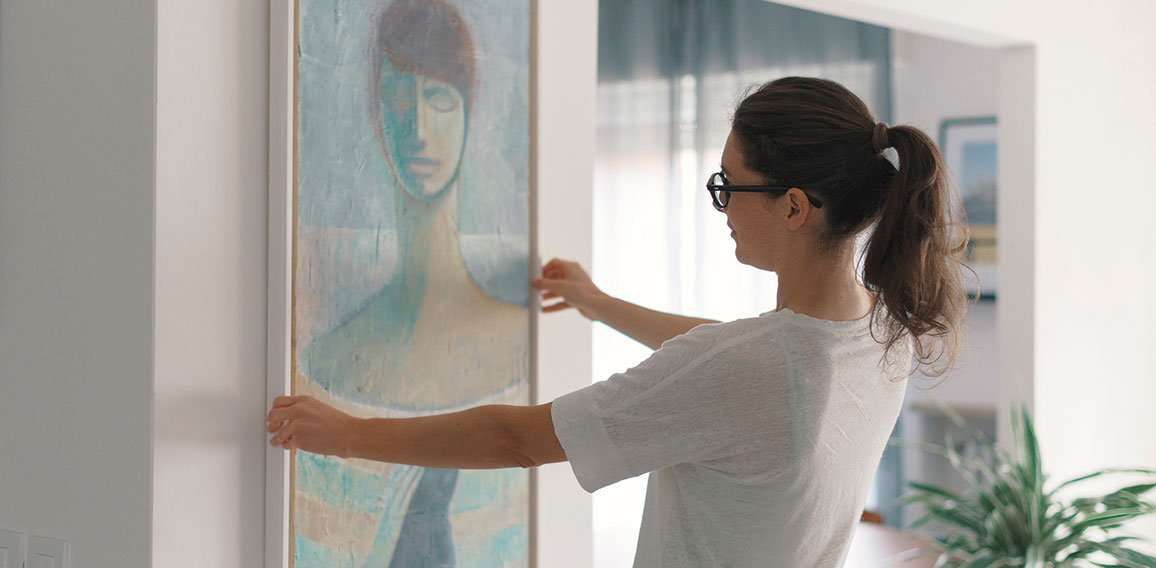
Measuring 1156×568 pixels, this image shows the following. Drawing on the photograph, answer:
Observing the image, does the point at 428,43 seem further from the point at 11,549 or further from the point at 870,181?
the point at 11,549

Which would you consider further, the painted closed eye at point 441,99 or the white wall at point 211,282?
the painted closed eye at point 441,99

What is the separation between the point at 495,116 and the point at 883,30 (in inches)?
114

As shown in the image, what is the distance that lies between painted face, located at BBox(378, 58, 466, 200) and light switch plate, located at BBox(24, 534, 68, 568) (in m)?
0.70

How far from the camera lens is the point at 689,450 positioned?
1.33 metres

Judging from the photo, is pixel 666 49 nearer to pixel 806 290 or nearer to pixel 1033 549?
pixel 1033 549

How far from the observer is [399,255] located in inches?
65.7

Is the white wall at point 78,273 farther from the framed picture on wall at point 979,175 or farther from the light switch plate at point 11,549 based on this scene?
the framed picture on wall at point 979,175

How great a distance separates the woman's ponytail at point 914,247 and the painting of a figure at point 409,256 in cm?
66

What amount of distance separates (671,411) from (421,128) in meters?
0.65

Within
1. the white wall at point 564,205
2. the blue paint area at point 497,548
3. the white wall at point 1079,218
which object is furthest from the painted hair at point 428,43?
the white wall at point 1079,218

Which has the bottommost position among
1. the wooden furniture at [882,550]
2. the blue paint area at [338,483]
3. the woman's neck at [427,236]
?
the wooden furniture at [882,550]

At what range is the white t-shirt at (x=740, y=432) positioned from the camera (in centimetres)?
132

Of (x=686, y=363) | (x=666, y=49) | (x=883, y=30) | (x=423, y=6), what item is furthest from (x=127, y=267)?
(x=883, y=30)

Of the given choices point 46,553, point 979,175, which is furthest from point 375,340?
point 979,175
